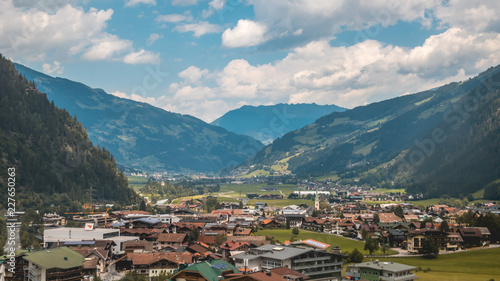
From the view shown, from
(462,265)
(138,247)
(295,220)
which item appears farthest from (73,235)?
(462,265)

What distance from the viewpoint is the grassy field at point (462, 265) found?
5794cm

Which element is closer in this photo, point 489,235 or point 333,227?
point 489,235

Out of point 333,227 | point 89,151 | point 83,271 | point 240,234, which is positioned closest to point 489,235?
point 333,227

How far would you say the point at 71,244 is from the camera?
73.6m

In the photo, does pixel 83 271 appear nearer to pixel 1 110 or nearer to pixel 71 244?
pixel 71 244

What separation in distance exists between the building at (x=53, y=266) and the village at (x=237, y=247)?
97 mm

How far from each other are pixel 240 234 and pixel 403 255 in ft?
98.4

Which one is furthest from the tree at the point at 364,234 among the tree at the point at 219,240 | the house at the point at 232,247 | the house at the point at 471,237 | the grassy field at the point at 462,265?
the house at the point at 232,247

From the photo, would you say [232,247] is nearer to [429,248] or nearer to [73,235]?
[429,248]

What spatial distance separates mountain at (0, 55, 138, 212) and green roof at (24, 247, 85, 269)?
222 ft

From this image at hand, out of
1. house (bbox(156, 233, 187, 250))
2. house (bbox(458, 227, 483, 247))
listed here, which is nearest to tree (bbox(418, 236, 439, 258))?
house (bbox(458, 227, 483, 247))

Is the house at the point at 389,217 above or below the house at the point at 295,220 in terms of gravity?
above

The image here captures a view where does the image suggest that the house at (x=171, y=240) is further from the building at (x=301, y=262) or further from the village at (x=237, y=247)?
the building at (x=301, y=262)

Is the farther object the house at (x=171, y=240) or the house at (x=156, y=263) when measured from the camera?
the house at (x=171, y=240)
